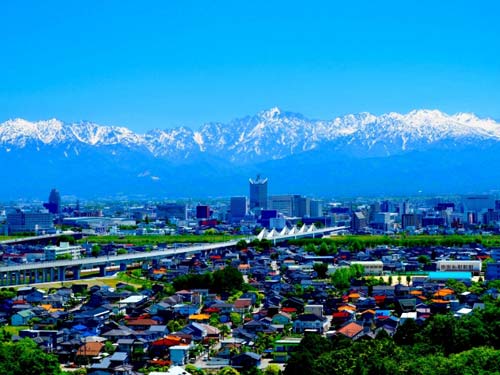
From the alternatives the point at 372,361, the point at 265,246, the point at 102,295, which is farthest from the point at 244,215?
the point at 372,361

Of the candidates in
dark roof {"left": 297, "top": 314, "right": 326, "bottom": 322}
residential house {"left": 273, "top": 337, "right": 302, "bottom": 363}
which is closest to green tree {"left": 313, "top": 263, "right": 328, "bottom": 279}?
dark roof {"left": 297, "top": 314, "right": 326, "bottom": 322}

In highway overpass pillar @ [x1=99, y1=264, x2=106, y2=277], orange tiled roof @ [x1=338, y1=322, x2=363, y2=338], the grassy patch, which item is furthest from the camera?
highway overpass pillar @ [x1=99, y1=264, x2=106, y2=277]

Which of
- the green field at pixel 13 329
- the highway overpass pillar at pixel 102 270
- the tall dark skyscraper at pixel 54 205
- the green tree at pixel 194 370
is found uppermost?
the tall dark skyscraper at pixel 54 205

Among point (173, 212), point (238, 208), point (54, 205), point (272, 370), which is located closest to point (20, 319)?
point (272, 370)

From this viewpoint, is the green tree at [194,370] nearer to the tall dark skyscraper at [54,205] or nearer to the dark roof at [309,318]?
the dark roof at [309,318]

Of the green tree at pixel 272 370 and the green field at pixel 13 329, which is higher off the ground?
the green field at pixel 13 329

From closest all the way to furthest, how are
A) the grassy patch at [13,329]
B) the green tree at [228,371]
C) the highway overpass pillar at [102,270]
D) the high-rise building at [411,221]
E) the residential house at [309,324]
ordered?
1. the green tree at [228,371]
2. the grassy patch at [13,329]
3. the residential house at [309,324]
4. the highway overpass pillar at [102,270]
5. the high-rise building at [411,221]

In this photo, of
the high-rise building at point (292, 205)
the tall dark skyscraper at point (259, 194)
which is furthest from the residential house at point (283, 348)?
the tall dark skyscraper at point (259, 194)

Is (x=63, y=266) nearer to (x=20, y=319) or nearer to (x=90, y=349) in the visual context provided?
(x=20, y=319)

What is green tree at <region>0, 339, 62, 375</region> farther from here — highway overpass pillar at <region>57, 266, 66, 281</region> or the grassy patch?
highway overpass pillar at <region>57, 266, 66, 281</region>

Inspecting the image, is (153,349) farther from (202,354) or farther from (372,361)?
(372,361)

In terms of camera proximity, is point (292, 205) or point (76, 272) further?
point (292, 205)
